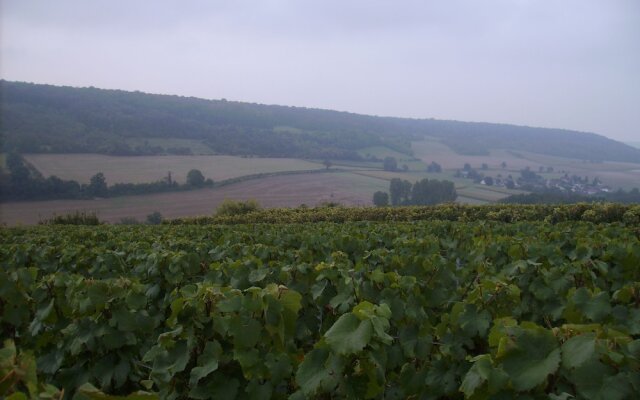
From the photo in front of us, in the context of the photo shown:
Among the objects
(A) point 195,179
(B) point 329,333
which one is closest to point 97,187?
(A) point 195,179

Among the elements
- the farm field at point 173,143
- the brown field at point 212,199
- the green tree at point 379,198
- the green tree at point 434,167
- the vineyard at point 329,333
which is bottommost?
the brown field at point 212,199

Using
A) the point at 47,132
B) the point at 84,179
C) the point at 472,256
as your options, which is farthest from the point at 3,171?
the point at 472,256

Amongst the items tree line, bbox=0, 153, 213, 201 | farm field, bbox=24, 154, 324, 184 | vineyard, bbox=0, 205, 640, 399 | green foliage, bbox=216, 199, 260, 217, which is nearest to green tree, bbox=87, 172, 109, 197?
tree line, bbox=0, 153, 213, 201

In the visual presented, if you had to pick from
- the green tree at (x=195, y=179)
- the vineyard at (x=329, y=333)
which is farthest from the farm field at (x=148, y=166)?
the vineyard at (x=329, y=333)

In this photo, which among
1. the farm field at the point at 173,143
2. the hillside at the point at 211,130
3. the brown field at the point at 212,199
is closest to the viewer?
the brown field at the point at 212,199

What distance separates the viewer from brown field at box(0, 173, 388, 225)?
48.4 metres

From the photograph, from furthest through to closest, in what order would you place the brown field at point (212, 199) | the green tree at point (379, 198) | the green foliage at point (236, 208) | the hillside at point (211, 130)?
the hillside at point (211, 130) < the green tree at point (379, 198) < the brown field at point (212, 199) < the green foliage at point (236, 208)

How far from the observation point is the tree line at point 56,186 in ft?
171

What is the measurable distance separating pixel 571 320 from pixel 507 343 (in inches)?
72.7

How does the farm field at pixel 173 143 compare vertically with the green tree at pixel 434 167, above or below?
above

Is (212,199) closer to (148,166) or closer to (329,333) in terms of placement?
(148,166)

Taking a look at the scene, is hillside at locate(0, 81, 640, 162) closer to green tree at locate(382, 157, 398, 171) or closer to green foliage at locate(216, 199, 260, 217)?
green tree at locate(382, 157, 398, 171)

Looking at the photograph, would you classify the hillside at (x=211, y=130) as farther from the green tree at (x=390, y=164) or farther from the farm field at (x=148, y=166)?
the green tree at (x=390, y=164)

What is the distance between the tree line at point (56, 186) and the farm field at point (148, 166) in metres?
2.00
